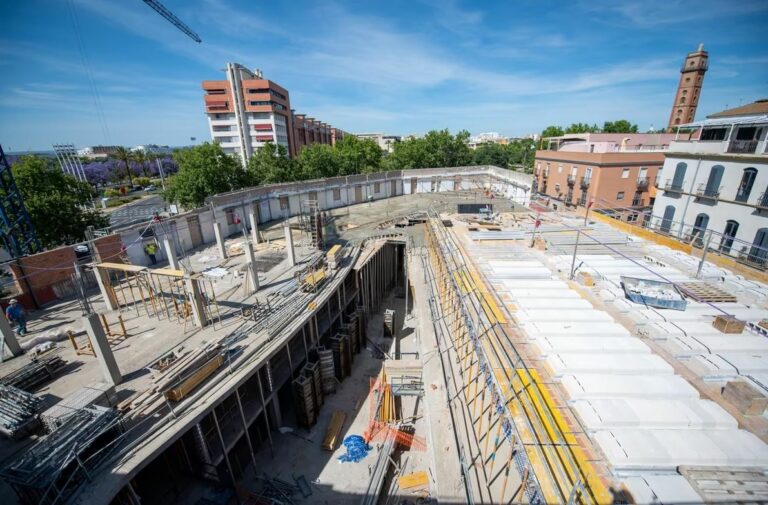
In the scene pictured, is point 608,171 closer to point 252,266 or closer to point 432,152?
point 432,152

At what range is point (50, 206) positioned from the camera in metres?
21.9

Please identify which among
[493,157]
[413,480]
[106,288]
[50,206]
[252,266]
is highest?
[493,157]

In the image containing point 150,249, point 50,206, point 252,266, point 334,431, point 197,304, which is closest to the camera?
point 197,304

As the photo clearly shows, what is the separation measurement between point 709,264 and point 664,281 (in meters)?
4.08

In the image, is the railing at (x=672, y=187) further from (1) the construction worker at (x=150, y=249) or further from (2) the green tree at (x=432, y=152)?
(1) the construction worker at (x=150, y=249)

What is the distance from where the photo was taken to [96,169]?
8212 centimetres

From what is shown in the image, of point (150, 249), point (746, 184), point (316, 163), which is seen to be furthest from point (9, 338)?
point (746, 184)

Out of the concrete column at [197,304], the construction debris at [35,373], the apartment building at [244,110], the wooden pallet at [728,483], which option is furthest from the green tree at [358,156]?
the wooden pallet at [728,483]

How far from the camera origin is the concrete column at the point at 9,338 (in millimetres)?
11651

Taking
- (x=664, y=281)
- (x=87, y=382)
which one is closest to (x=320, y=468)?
(x=87, y=382)

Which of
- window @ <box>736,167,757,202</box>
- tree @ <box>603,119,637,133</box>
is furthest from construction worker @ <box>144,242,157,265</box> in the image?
tree @ <box>603,119,637,133</box>

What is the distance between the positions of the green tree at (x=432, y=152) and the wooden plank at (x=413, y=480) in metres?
49.3

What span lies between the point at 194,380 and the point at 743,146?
32.9 meters

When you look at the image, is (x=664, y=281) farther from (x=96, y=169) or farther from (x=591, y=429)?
(x=96, y=169)
